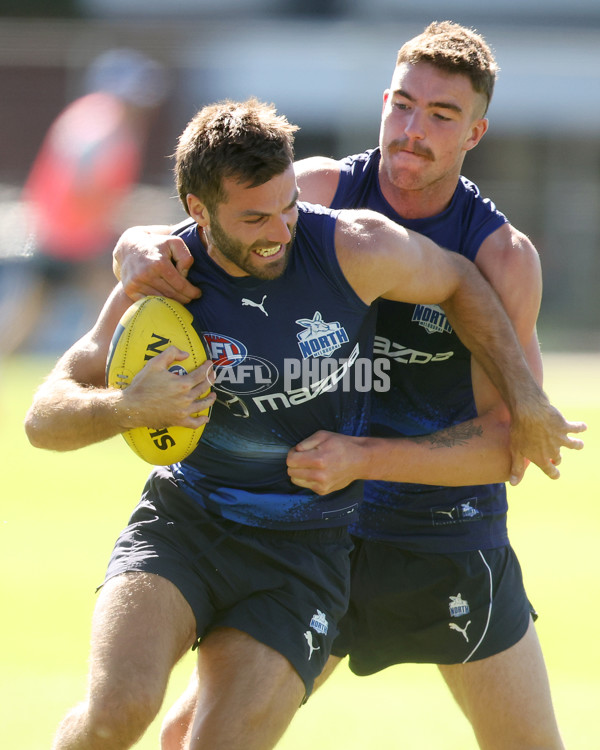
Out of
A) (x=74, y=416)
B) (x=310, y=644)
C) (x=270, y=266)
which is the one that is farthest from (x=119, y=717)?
(x=270, y=266)

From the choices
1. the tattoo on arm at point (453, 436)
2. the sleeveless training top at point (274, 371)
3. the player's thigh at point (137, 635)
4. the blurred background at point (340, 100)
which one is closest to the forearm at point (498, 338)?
the tattoo on arm at point (453, 436)

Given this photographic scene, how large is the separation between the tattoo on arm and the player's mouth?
0.97 metres

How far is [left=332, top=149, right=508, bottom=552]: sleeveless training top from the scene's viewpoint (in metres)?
4.38

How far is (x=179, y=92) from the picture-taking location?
22.4 meters

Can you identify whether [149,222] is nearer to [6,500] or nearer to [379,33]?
[379,33]

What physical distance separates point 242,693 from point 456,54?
8.75 feet

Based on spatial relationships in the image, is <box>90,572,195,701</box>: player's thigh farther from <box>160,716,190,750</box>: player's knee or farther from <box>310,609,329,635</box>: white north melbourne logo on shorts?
<box>160,716,190,750</box>: player's knee

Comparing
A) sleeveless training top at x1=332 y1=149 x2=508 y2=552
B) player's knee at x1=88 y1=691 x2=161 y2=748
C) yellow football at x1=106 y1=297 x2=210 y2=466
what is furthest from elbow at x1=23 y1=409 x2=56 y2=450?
sleeveless training top at x1=332 y1=149 x2=508 y2=552

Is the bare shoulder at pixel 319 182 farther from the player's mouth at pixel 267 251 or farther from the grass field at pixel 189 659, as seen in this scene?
the grass field at pixel 189 659

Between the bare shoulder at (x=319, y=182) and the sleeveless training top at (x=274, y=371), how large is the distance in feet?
1.31

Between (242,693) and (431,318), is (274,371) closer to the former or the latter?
(431,318)

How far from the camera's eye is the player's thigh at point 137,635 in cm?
337

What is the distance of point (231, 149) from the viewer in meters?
3.68

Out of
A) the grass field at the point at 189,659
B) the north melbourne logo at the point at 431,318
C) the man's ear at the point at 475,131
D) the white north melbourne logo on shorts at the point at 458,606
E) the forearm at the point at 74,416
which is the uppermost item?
the man's ear at the point at 475,131
